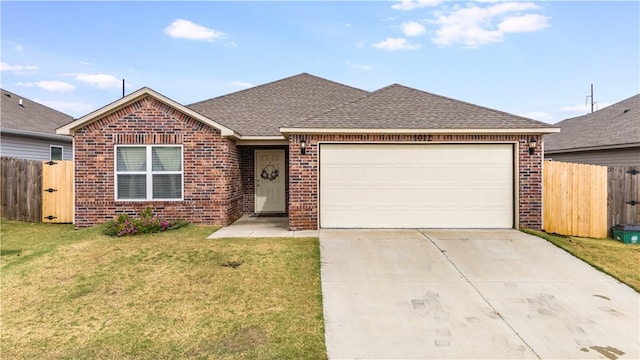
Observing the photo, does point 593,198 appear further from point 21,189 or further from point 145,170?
point 21,189

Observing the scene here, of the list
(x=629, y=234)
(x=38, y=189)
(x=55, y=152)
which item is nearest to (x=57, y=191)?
(x=38, y=189)

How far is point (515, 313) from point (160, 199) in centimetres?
893

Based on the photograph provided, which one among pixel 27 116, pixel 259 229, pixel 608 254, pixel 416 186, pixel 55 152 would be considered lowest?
pixel 608 254

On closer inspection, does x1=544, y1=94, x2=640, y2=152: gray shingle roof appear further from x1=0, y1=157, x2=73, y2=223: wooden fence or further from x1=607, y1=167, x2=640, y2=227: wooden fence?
x1=0, y1=157, x2=73, y2=223: wooden fence

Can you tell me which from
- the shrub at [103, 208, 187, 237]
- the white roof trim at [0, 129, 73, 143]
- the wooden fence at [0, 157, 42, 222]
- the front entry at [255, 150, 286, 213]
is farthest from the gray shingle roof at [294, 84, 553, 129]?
the white roof trim at [0, 129, 73, 143]

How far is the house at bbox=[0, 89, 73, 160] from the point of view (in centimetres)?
1341

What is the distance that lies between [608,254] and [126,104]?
12394 millimetres

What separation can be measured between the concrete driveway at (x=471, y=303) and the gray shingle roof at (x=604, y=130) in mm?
8048

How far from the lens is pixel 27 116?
1549cm

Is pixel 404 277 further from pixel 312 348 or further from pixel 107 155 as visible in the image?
pixel 107 155

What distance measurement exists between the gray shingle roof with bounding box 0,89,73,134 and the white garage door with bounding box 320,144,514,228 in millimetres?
12999

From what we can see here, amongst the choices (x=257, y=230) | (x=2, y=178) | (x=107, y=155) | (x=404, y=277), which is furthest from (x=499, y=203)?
(x=2, y=178)

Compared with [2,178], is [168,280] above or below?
below

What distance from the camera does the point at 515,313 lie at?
483 cm
